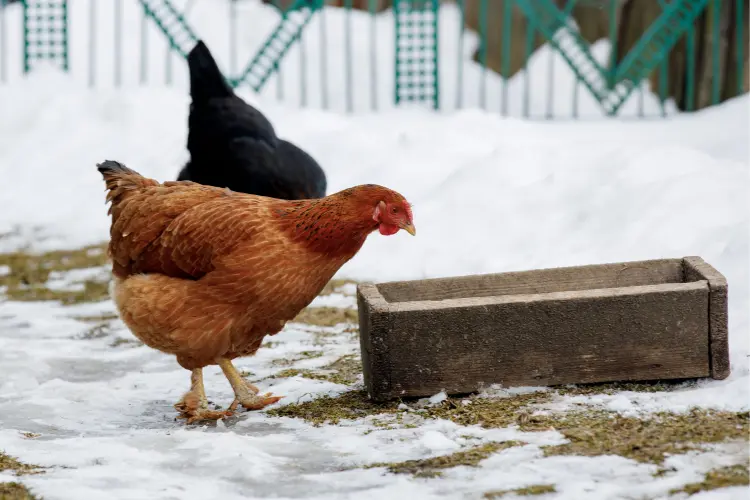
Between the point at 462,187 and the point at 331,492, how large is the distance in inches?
171

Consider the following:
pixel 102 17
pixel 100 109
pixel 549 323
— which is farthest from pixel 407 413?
pixel 102 17

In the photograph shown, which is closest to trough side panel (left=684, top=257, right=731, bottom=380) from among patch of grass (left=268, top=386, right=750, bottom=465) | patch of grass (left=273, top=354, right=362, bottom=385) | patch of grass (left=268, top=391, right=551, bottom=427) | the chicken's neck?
patch of grass (left=268, top=386, right=750, bottom=465)

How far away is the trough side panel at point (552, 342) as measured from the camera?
3.99m

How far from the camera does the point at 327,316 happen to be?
5.79 meters

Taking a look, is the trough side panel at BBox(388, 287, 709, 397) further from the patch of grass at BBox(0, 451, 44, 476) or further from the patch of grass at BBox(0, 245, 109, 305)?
the patch of grass at BBox(0, 245, 109, 305)

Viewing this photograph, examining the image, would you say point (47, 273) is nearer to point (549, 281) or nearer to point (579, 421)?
point (549, 281)

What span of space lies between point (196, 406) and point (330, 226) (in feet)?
3.04

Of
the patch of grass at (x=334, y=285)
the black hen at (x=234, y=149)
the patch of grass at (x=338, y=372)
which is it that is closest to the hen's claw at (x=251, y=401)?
the patch of grass at (x=338, y=372)

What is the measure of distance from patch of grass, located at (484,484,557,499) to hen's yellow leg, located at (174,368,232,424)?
144 cm

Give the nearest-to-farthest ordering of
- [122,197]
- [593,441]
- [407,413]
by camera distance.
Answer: [593,441]
[407,413]
[122,197]

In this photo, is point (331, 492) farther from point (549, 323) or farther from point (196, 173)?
point (196, 173)

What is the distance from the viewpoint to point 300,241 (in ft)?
12.8

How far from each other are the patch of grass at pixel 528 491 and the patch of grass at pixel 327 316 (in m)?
2.69

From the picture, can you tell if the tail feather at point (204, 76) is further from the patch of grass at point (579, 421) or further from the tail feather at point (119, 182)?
the patch of grass at point (579, 421)
